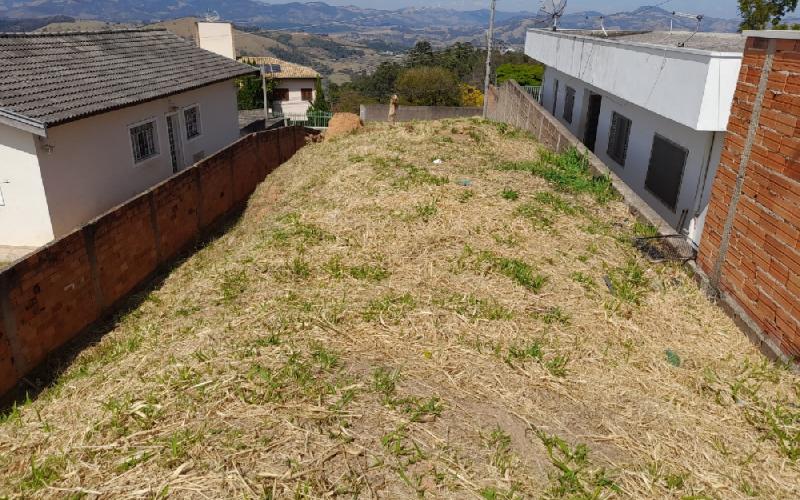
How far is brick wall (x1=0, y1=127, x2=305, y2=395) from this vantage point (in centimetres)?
643

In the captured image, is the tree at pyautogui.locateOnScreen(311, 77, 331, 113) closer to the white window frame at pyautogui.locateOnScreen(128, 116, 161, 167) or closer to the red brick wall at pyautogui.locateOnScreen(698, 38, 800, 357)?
the white window frame at pyautogui.locateOnScreen(128, 116, 161, 167)

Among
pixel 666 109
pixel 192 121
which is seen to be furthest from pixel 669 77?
pixel 192 121

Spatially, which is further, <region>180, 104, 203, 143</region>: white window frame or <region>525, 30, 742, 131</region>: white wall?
<region>180, 104, 203, 143</region>: white window frame

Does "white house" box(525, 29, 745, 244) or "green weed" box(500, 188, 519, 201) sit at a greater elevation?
"white house" box(525, 29, 745, 244)

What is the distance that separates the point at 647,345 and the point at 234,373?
3.92 metres

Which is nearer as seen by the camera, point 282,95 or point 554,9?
point 554,9

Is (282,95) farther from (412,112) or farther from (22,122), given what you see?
(22,122)

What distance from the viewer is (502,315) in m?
5.72

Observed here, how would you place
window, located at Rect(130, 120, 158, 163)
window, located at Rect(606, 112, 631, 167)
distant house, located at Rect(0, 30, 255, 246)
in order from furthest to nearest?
window, located at Rect(130, 120, 158, 163), window, located at Rect(606, 112, 631, 167), distant house, located at Rect(0, 30, 255, 246)

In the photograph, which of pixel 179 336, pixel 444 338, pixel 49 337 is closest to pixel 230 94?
pixel 49 337

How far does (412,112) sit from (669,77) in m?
22.2

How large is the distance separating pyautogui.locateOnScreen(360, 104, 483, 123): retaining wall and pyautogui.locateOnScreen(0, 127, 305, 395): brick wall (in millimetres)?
16136

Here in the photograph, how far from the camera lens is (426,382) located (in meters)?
4.63

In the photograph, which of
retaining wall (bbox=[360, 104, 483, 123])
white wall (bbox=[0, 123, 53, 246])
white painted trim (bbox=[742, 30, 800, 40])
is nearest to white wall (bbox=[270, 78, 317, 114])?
retaining wall (bbox=[360, 104, 483, 123])
